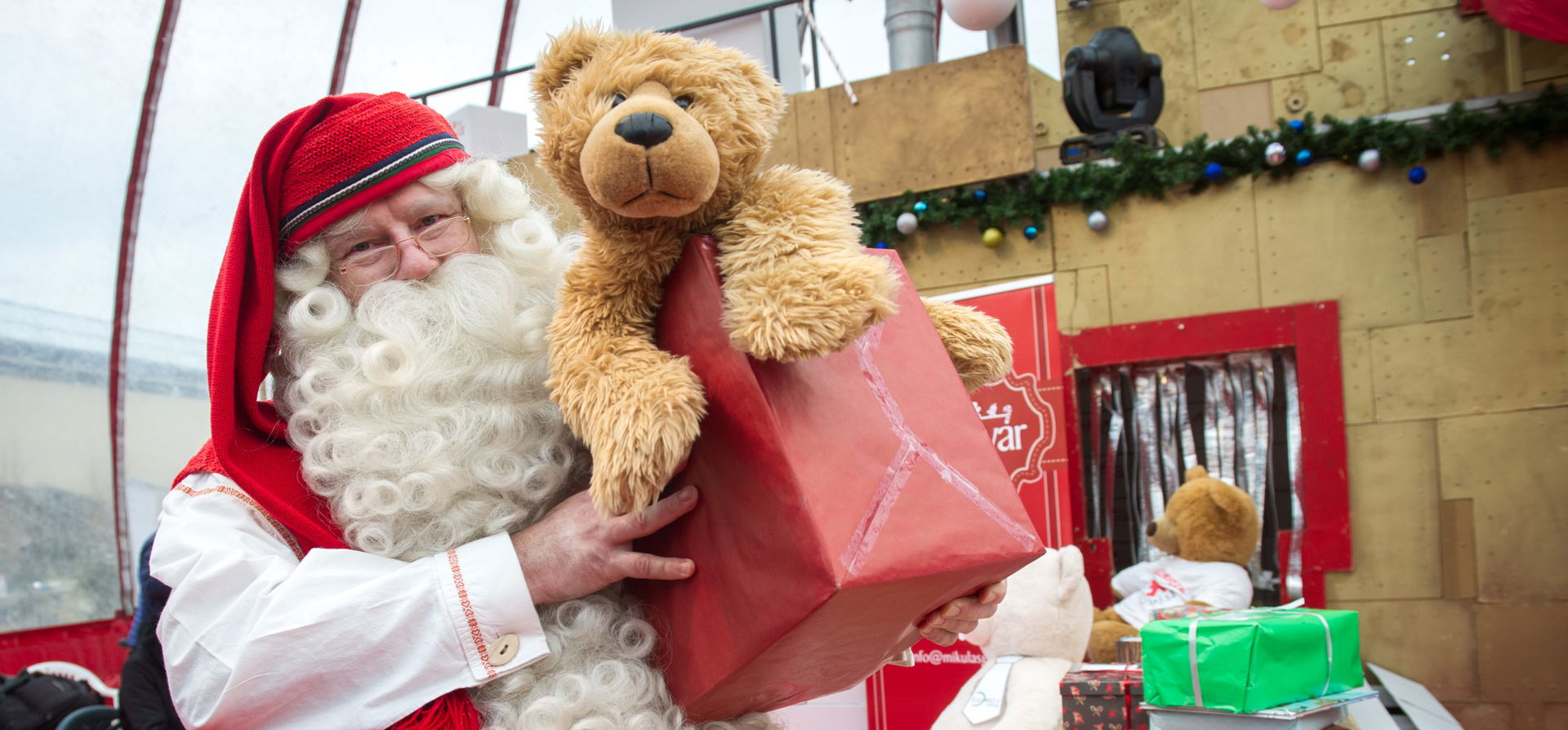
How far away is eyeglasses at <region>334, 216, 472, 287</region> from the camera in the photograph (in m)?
1.42

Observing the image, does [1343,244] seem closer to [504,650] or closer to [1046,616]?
[1046,616]

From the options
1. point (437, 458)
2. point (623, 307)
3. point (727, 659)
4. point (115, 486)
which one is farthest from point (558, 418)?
point (115, 486)

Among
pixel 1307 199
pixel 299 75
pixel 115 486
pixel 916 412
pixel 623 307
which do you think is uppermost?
pixel 299 75

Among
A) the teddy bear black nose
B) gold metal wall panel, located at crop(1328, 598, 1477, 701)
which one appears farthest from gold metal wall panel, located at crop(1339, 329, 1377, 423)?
the teddy bear black nose

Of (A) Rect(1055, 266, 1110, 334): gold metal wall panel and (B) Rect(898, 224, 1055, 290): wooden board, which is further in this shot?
(B) Rect(898, 224, 1055, 290): wooden board

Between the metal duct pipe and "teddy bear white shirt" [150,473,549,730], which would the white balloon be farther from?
"teddy bear white shirt" [150,473,549,730]

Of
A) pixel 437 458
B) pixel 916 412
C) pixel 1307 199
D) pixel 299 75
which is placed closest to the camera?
pixel 916 412

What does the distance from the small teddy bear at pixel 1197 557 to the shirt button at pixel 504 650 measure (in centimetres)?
351

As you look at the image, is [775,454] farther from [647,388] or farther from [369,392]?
[369,392]

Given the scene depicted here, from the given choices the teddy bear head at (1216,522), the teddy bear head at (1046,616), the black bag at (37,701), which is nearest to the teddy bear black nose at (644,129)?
the teddy bear head at (1046,616)

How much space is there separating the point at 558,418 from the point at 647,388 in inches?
14.3

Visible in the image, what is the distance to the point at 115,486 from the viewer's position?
6.05 metres

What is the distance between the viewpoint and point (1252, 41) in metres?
5.25

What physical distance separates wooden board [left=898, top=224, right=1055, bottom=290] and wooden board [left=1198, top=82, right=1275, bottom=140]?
40.5 inches
